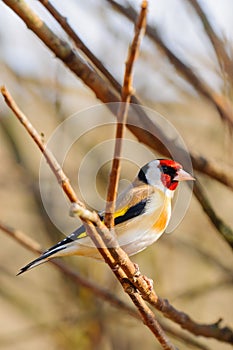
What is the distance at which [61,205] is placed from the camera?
4.40m

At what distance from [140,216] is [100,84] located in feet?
2.88

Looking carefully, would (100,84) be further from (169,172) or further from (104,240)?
(169,172)

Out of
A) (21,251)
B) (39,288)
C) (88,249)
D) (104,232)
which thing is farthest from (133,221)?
(21,251)

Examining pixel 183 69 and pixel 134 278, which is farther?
pixel 183 69

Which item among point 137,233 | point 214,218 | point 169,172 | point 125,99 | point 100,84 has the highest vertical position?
point 100,84

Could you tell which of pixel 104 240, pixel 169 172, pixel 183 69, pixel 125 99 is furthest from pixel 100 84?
pixel 169 172

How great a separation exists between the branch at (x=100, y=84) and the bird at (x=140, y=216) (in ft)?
1.16

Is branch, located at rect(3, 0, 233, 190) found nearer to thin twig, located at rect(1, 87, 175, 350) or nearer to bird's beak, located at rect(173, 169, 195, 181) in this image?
bird's beak, located at rect(173, 169, 195, 181)

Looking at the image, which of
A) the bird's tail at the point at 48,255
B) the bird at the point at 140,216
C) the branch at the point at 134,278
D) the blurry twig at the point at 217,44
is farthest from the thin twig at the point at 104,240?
the blurry twig at the point at 217,44

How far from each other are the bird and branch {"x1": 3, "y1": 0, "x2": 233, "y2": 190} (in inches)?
13.9

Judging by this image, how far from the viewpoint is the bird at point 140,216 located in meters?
2.84

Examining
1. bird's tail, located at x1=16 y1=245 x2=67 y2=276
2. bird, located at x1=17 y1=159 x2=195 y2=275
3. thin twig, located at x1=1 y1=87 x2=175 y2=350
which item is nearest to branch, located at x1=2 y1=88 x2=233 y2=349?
thin twig, located at x1=1 y1=87 x2=175 y2=350

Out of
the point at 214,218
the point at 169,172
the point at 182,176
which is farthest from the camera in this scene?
the point at 169,172

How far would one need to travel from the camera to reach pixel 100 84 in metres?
2.34
